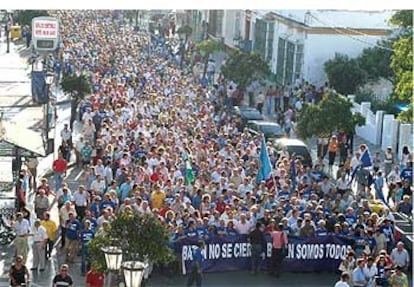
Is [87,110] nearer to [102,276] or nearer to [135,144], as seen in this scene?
[135,144]

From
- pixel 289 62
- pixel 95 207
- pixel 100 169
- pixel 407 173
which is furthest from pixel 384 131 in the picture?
pixel 95 207

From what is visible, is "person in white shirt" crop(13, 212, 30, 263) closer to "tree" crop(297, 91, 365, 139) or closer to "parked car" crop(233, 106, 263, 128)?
"tree" crop(297, 91, 365, 139)

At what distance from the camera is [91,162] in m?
22.0

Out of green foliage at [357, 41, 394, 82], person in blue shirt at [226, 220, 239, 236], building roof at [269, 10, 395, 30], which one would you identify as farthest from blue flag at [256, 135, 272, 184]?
building roof at [269, 10, 395, 30]

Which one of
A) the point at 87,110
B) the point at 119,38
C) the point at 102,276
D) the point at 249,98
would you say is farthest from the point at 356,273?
the point at 119,38

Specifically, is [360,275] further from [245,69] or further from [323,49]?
[323,49]

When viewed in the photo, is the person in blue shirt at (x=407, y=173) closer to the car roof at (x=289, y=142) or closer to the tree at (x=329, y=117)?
the tree at (x=329, y=117)

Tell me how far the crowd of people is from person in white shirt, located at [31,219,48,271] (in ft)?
0.05

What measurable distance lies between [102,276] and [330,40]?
26.1 m

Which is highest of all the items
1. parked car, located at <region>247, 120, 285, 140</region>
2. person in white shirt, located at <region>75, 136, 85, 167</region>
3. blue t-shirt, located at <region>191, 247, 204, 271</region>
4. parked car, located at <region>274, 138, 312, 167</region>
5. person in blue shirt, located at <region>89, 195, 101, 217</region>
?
person in blue shirt, located at <region>89, 195, 101, 217</region>

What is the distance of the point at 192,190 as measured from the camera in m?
18.6

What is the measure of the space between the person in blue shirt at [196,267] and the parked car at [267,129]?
11.5m

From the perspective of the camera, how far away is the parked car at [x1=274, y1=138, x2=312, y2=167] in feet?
81.5

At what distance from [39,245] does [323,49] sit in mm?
24278
